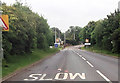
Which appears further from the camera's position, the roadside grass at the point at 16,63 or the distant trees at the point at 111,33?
the distant trees at the point at 111,33

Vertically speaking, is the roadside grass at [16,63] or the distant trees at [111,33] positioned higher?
the distant trees at [111,33]

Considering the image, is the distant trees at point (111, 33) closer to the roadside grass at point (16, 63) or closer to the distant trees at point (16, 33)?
the distant trees at point (16, 33)

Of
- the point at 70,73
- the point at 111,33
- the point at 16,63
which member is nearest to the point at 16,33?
the point at 16,63

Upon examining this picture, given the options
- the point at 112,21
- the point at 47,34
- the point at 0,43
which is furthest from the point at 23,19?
the point at 112,21

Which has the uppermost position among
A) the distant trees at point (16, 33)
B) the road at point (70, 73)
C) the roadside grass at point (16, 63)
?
the distant trees at point (16, 33)

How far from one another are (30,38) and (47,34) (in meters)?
13.8

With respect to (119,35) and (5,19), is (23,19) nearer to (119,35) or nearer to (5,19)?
(5,19)

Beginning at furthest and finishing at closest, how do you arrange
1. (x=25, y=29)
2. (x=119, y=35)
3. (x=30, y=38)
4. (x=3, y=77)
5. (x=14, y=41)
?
(x=119, y=35) < (x=30, y=38) < (x=25, y=29) < (x=14, y=41) < (x=3, y=77)

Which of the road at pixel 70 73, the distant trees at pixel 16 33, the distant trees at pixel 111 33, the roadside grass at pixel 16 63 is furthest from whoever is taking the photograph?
the distant trees at pixel 111 33

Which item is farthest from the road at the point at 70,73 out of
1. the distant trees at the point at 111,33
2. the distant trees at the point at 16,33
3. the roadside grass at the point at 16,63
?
the distant trees at the point at 111,33

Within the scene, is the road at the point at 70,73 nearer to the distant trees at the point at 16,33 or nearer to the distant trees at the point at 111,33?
the distant trees at the point at 16,33

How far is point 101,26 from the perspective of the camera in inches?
1901

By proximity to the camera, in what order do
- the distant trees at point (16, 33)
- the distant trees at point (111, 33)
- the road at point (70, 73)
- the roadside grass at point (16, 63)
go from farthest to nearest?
1. the distant trees at point (111, 33)
2. the distant trees at point (16, 33)
3. the roadside grass at point (16, 63)
4. the road at point (70, 73)

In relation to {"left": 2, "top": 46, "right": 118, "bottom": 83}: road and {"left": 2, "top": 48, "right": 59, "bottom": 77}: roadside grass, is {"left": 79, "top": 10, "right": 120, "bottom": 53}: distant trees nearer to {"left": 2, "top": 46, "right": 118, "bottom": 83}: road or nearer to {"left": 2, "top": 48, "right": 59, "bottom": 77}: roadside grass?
{"left": 2, "top": 46, "right": 118, "bottom": 83}: road
